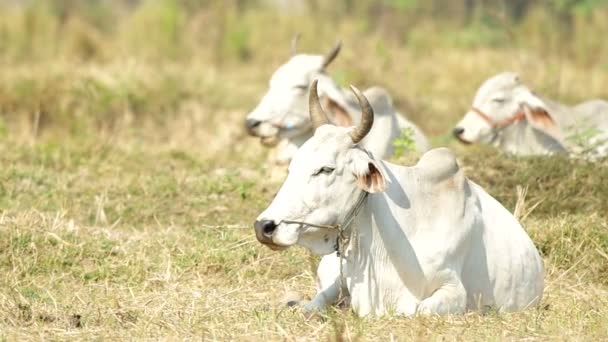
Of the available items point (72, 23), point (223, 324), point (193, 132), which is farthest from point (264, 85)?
point (223, 324)

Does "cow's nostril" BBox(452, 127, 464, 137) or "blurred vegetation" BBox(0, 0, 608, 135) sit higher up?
"cow's nostril" BBox(452, 127, 464, 137)

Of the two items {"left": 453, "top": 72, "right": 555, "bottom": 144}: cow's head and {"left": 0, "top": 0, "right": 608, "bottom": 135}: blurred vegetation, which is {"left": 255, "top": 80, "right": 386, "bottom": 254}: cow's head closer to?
{"left": 453, "top": 72, "right": 555, "bottom": 144}: cow's head

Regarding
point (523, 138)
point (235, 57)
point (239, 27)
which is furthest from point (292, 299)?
point (239, 27)

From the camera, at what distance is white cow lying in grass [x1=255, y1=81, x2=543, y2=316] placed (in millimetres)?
4387

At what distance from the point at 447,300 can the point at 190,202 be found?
8.69ft

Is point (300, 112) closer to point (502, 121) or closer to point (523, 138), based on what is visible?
point (502, 121)

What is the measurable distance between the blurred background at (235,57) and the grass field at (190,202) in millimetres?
31

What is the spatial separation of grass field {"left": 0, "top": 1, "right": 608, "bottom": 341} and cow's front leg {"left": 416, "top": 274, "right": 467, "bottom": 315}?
0.10 metres

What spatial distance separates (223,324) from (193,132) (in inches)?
272

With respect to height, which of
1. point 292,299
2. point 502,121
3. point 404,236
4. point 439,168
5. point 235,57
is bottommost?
point 235,57

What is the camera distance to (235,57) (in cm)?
1366

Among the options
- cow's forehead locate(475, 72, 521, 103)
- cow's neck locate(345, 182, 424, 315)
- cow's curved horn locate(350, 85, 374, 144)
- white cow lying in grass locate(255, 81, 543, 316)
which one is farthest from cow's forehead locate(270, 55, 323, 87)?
cow's curved horn locate(350, 85, 374, 144)

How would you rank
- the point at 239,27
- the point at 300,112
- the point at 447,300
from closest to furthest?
the point at 447,300 → the point at 300,112 → the point at 239,27

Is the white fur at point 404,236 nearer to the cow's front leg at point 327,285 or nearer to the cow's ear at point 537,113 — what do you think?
the cow's front leg at point 327,285
